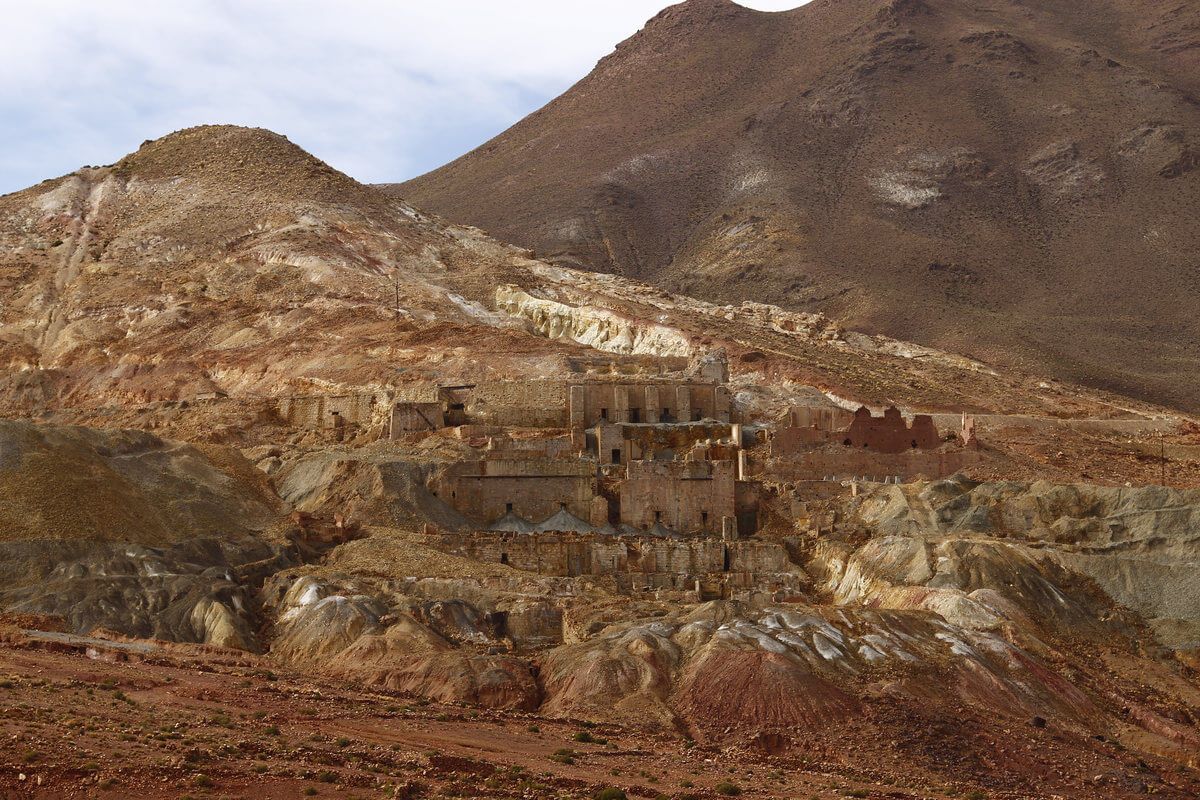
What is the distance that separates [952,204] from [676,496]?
120815 mm

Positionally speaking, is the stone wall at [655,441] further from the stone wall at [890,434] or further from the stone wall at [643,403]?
the stone wall at [890,434]

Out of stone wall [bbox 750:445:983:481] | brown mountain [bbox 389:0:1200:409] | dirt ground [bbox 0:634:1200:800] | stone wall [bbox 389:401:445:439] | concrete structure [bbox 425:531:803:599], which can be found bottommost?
dirt ground [bbox 0:634:1200:800]

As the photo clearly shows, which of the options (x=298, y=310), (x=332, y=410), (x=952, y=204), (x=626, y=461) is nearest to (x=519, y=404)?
(x=626, y=461)

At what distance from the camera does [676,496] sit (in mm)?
53750

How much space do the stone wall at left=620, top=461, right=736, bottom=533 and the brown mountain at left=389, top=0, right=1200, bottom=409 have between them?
67.9 m

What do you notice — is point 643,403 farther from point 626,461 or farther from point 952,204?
point 952,204

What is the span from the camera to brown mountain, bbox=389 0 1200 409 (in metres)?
138

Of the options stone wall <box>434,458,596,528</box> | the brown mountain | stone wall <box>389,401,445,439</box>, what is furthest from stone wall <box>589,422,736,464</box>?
the brown mountain

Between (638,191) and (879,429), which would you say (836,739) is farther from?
(638,191)

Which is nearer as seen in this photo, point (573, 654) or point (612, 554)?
point (573, 654)

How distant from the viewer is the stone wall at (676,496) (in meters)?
53.5

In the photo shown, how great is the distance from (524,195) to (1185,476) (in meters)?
129

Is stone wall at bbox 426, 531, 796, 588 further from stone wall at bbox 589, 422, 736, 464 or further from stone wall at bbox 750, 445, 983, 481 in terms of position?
stone wall at bbox 589, 422, 736, 464

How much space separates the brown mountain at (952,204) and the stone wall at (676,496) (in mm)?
67940
